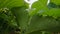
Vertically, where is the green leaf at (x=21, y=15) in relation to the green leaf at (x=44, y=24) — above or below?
above

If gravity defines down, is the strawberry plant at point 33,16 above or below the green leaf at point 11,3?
below

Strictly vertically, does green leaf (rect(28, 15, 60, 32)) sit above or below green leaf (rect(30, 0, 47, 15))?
below

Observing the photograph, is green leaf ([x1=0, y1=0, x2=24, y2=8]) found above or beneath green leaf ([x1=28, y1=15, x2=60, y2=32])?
above

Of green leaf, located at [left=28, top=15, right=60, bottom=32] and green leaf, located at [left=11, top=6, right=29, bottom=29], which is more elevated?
green leaf, located at [left=11, top=6, right=29, bottom=29]

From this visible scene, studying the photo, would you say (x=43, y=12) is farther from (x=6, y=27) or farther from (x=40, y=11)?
(x=6, y=27)

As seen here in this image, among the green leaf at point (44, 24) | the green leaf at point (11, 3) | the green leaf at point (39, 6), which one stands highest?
the green leaf at point (11, 3)

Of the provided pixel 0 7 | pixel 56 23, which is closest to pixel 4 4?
pixel 0 7

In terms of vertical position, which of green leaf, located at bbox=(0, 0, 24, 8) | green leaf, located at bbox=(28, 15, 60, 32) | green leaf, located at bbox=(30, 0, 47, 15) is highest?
green leaf, located at bbox=(0, 0, 24, 8)

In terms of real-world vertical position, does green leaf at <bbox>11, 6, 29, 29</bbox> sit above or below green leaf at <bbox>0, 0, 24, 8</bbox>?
below
